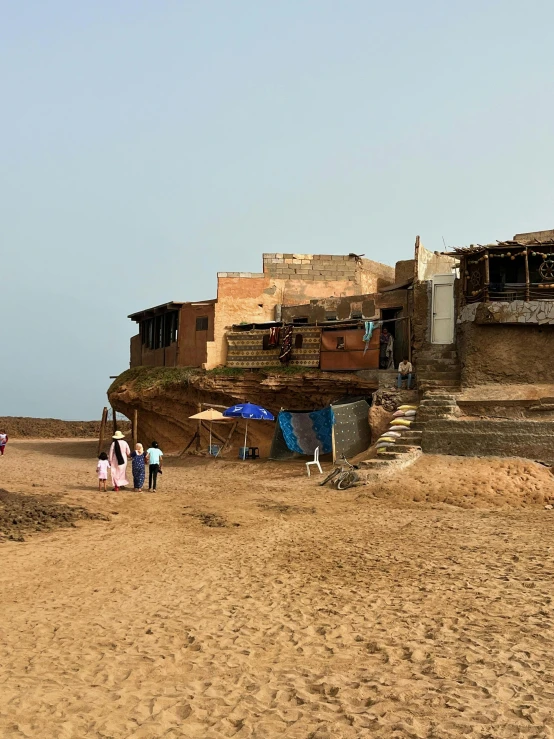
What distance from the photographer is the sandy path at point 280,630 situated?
5000 millimetres

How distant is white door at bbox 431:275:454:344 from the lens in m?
22.9

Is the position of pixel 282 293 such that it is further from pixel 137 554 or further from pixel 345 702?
pixel 345 702

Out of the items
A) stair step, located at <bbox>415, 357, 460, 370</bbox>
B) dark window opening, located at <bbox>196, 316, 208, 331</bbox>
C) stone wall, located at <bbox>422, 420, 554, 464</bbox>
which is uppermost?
dark window opening, located at <bbox>196, 316, 208, 331</bbox>

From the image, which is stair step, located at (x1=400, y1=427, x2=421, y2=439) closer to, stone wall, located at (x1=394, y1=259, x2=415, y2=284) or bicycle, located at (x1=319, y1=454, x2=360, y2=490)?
bicycle, located at (x1=319, y1=454, x2=360, y2=490)

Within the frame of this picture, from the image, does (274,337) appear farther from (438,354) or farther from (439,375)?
(439,375)

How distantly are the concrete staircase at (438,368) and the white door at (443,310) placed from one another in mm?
348

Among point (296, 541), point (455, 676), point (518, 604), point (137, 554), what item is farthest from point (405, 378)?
point (455, 676)

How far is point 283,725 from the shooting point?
489cm

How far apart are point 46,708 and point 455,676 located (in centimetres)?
313

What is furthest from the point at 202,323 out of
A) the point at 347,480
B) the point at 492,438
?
the point at 492,438

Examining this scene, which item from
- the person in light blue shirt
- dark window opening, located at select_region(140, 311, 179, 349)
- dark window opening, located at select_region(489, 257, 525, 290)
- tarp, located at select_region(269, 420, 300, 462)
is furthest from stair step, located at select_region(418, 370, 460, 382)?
dark window opening, located at select_region(140, 311, 179, 349)

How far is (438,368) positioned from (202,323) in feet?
31.4

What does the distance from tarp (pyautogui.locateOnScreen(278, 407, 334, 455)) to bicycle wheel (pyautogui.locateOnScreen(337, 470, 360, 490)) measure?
4.76 metres

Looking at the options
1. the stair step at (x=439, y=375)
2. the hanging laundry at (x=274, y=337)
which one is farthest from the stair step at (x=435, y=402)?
the hanging laundry at (x=274, y=337)
